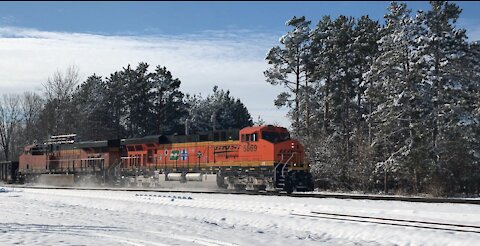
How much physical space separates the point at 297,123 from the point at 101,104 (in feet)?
102

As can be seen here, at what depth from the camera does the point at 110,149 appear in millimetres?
35562

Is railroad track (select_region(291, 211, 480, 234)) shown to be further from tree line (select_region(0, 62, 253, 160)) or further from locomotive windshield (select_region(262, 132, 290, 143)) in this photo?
tree line (select_region(0, 62, 253, 160))

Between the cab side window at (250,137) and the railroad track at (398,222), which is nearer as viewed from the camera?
the railroad track at (398,222)

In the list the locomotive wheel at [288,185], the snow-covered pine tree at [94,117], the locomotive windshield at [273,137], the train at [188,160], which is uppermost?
the snow-covered pine tree at [94,117]

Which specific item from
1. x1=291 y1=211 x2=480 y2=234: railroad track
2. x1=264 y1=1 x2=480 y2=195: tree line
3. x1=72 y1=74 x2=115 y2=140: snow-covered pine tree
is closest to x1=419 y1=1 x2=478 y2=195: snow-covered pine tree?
x1=264 y1=1 x2=480 y2=195: tree line

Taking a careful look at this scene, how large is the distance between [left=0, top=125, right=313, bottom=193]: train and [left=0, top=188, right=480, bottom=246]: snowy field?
5.09 meters

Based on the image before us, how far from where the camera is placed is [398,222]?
526 inches

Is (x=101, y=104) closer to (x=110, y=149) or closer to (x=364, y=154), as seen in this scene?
(x=110, y=149)

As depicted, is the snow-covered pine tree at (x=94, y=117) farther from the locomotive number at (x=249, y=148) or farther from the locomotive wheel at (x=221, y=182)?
the locomotive number at (x=249, y=148)

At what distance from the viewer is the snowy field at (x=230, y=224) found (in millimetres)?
11141

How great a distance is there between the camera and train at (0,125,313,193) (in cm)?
2500

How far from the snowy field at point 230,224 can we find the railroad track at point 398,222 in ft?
1.21

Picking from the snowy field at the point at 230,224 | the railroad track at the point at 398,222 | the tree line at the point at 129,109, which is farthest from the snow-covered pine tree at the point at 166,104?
the railroad track at the point at 398,222

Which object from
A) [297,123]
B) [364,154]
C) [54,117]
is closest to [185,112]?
[54,117]
